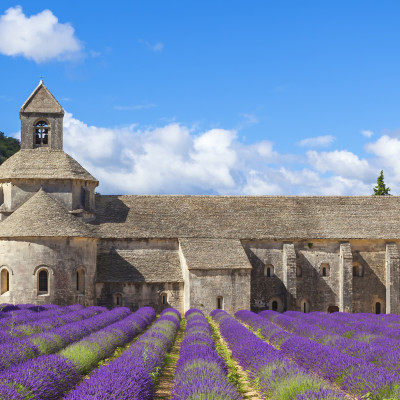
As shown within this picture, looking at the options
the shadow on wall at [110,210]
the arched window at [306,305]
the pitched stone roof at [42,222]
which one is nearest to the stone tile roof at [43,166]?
the pitched stone roof at [42,222]

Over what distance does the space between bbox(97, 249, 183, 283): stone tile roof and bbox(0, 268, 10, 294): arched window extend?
510 cm

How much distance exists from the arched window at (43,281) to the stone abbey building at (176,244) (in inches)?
2.2

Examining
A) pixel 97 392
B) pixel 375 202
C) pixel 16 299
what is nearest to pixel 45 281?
pixel 16 299

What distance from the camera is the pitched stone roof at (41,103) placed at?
3881 centimetres

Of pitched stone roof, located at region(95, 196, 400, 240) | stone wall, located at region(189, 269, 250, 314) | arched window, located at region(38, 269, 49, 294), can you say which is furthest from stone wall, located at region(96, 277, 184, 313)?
arched window, located at region(38, 269, 49, 294)

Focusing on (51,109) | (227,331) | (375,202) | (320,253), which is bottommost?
(227,331)

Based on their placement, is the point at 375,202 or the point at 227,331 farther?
the point at 375,202

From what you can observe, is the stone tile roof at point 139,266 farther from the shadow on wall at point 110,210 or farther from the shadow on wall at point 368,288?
the shadow on wall at point 368,288

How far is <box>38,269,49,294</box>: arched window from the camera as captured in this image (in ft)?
108

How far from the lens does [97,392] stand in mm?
8602

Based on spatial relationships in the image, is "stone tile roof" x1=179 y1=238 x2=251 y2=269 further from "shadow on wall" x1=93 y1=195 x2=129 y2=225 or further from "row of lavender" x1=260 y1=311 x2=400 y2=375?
"row of lavender" x1=260 y1=311 x2=400 y2=375

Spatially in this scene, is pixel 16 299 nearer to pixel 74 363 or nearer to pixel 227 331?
pixel 227 331

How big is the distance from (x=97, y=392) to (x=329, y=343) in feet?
32.5

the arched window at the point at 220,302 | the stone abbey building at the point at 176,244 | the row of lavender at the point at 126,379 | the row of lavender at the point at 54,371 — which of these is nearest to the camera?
the row of lavender at the point at 126,379
